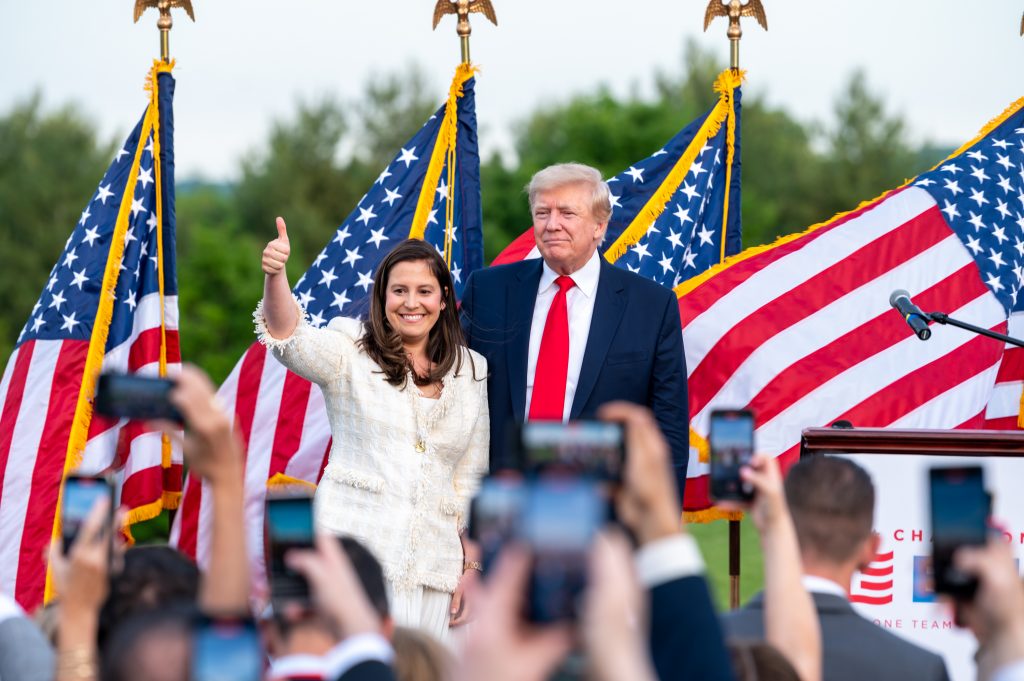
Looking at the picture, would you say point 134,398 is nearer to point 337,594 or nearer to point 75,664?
point 75,664

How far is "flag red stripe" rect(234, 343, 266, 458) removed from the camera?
6328 millimetres

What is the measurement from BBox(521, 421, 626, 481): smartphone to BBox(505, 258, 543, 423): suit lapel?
9.16 ft

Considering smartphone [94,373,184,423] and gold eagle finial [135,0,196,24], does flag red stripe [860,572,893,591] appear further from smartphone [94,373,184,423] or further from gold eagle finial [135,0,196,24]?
gold eagle finial [135,0,196,24]

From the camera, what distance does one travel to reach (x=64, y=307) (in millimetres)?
6219

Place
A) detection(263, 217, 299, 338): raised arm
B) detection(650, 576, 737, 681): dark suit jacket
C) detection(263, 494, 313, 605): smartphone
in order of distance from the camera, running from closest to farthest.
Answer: detection(650, 576, 737, 681): dark suit jacket, detection(263, 494, 313, 605): smartphone, detection(263, 217, 299, 338): raised arm

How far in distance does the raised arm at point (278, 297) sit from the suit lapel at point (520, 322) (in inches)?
29.3

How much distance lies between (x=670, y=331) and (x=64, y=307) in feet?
8.95

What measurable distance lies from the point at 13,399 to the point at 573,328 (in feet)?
8.46

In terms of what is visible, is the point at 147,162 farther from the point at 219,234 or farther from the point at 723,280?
the point at 219,234

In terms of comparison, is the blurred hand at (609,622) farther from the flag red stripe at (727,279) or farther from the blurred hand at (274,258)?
the flag red stripe at (727,279)

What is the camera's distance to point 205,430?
6.75ft

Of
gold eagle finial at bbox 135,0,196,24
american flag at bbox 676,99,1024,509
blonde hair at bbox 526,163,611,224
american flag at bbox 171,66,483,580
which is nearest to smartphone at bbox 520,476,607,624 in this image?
blonde hair at bbox 526,163,611,224

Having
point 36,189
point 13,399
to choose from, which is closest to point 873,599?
point 13,399

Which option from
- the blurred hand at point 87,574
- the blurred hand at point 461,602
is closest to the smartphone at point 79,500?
the blurred hand at point 87,574
